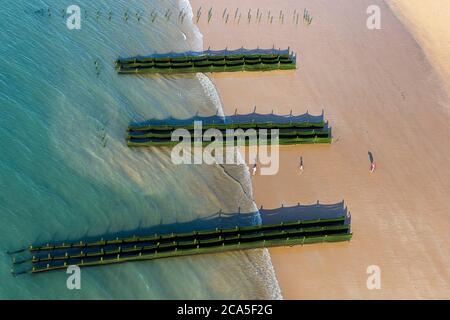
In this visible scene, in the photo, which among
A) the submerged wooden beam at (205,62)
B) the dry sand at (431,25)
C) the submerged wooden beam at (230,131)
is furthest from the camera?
the dry sand at (431,25)

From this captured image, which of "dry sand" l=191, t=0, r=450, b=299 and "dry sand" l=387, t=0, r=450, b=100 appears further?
"dry sand" l=387, t=0, r=450, b=100

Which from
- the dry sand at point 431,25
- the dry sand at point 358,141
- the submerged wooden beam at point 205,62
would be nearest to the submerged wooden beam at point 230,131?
the dry sand at point 358,141

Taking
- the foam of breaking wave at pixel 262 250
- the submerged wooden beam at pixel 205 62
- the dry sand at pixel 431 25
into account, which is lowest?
the foam of breaking wave at pixel 262 250

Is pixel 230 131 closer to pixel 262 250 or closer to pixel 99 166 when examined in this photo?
pixel 99 166

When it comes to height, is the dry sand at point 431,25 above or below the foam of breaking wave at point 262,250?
above

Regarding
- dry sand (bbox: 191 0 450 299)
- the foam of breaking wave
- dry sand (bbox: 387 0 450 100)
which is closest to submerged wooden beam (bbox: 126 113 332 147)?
dry sand (bbox: 191 0 450 299)

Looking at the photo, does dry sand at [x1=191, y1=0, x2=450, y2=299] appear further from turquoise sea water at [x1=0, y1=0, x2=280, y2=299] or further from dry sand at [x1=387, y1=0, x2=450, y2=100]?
turquoise sea water at [x1=0, y1=0, x2=280, y2=299]

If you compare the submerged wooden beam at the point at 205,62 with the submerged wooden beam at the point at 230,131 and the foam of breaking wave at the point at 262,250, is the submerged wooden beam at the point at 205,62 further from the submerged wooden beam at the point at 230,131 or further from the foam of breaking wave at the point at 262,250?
the submerged wooden beam at the point at 230,131

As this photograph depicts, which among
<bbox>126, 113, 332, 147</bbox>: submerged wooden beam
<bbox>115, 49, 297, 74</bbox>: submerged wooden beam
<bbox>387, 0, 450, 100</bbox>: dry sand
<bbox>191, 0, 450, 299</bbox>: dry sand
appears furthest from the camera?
<bbox>387, 0, 450, 100</bbox>: dry sand
